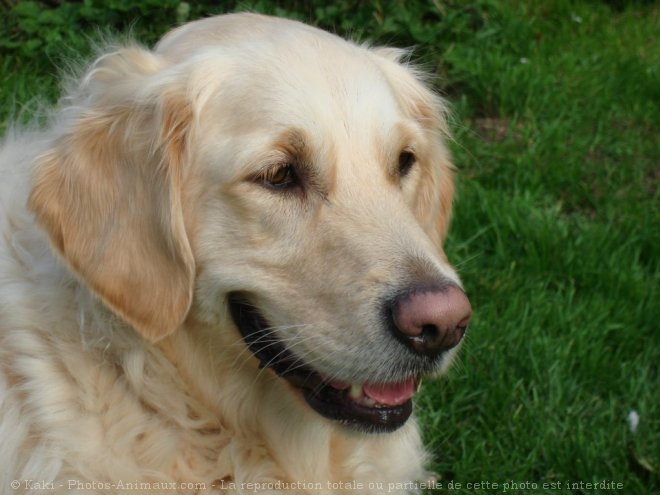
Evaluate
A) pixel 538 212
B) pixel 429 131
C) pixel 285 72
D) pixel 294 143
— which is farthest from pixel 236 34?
pixel 538 212

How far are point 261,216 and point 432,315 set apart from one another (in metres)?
0.62

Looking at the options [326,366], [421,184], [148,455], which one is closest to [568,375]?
[421,184]

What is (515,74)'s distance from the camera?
6.43 meters

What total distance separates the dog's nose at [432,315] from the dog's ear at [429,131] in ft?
3.18

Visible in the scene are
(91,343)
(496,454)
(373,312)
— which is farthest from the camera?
(496,454)

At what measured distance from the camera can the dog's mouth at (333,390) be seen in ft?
9.55

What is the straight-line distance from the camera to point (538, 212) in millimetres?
5277

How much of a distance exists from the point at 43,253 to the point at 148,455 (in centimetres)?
74

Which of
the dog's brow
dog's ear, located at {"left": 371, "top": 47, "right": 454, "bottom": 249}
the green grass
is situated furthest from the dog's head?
the green grass

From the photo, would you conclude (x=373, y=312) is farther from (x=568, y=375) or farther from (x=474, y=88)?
(x=474, y=88)

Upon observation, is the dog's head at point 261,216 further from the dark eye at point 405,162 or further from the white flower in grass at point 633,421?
the white flower in grass at point 633,421

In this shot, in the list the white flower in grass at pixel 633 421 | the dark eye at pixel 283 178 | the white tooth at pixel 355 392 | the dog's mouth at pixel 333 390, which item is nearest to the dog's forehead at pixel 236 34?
the dark eye at pixel 283 178

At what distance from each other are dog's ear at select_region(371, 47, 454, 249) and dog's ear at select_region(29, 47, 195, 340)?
38.3 inches

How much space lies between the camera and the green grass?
4047 mm
